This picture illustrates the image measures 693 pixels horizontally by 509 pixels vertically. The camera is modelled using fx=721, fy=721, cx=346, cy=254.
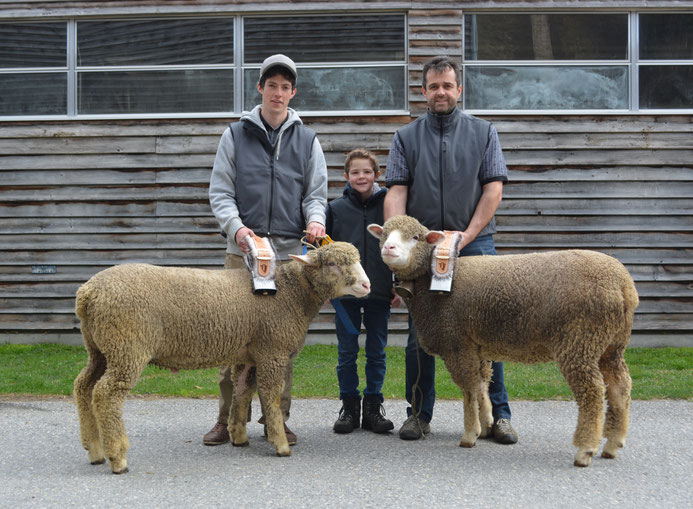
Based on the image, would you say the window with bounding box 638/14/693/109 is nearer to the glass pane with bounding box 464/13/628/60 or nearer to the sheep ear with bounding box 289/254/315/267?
the glass pane with bounding box 464/13/628/60

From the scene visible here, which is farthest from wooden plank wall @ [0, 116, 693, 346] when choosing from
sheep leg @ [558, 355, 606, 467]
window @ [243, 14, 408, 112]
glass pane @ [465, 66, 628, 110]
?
sheep leg @ [558, 355, 606, 467]

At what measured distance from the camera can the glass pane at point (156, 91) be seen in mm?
10211

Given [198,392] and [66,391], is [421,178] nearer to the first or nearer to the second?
[198,392]

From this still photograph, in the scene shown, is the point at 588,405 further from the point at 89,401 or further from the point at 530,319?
the point at 89,401

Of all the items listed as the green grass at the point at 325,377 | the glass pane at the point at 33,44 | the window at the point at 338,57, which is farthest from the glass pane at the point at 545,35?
the glass pane at the point at 33,44

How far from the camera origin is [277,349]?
191 inches

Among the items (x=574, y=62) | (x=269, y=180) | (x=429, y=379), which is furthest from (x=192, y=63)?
(x=429, y=379)

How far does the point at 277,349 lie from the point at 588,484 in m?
2.10

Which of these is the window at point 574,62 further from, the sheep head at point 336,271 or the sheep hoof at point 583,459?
the sheep hoof at point 583,459

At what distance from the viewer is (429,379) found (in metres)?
5.43

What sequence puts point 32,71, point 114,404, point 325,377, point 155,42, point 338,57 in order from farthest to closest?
1. point 32,71
2. point 155,42
3. point 338,57
4. point 325,377
5. point 114,404

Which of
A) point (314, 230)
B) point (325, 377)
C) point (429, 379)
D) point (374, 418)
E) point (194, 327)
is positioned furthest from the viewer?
point (325, 377)

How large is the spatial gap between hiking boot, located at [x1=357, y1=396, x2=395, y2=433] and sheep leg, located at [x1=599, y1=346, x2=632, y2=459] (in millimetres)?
1610

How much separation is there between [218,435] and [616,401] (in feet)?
9.01
